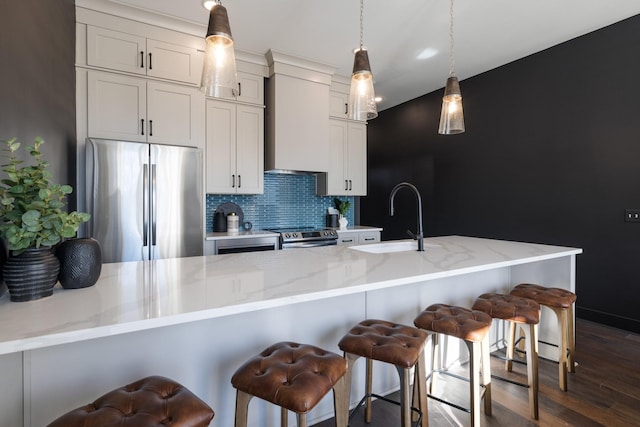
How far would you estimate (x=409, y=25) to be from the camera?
2.99 metres

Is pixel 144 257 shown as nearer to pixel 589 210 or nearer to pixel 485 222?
pixel 485 222

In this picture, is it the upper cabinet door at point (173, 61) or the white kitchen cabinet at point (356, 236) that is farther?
the white kitchen cabinet at point (356, 236)

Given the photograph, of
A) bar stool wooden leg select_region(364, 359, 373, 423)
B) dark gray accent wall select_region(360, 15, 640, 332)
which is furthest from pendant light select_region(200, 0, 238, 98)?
dark gray accent wall select_region(360, 15, 640, 332)

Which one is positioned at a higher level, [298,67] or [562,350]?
[298,67]

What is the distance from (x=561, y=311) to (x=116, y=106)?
3778mm

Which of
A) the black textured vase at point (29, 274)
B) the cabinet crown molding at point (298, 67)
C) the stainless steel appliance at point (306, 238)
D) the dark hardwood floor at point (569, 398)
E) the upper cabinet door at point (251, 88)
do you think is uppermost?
the cabinet crown molding at point (298, 67)

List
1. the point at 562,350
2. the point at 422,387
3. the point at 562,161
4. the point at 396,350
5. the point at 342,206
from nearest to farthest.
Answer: the point at 396,350, the point at 422,387, the point at 562,350, the point at 562,161, the point at 342,206

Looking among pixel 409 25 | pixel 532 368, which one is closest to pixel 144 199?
pixel 409 25

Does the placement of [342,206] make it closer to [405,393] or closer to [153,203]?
[153,203]

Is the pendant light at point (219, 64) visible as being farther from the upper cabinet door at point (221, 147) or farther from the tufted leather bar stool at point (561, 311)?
the tufted leather bar stool at point (561, 311)

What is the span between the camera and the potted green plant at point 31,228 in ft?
3.16

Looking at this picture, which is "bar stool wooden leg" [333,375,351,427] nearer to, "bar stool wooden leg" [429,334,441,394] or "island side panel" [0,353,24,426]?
"bar stool wooden leg" [429,334,441,394]

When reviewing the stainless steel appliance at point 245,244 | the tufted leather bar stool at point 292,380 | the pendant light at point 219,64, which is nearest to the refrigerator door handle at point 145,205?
the stainless steel appliance at point 245,244

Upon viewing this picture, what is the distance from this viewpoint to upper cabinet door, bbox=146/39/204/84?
3010mm
